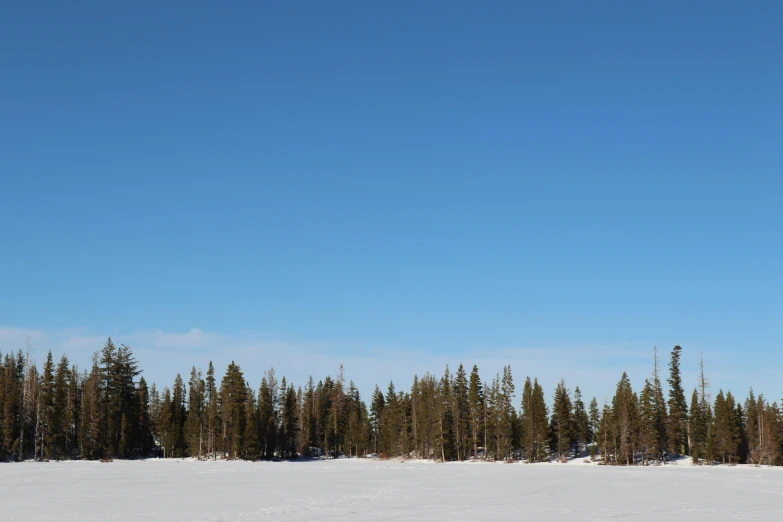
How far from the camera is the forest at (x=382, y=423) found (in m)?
111

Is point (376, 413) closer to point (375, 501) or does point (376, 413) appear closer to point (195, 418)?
point (195, 418)

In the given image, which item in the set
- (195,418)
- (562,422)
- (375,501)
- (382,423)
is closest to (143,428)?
(195,418)

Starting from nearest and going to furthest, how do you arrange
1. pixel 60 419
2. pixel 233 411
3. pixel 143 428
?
1. pixel 60 419
2. pixel 233 411
3. pixel 143 428

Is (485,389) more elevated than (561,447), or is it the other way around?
(485,389)

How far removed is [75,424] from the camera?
113812 millimetres

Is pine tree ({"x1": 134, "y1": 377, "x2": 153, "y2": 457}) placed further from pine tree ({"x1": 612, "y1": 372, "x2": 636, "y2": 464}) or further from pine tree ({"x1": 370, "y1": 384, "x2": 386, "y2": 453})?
pine tree ({"x1": 612, "y1": 372, "x2": 636, "y2": 464})

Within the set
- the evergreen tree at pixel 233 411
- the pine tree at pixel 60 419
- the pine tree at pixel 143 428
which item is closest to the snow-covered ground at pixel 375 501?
the pine tree at pixel 60 419

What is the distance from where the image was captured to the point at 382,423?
147500 mm

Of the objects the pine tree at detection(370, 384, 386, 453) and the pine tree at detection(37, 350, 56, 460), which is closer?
the pine tree at detection(37, 350, 56, 460)

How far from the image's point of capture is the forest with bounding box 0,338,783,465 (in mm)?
111312

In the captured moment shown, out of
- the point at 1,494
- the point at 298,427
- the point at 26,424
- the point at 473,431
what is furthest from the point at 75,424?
the point at 1,494

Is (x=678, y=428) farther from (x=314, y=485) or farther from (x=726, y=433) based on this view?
(x=314, y=485)

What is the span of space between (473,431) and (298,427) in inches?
1571

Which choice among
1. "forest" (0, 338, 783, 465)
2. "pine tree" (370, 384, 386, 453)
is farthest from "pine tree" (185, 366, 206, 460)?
"pine tree" (370, 384, 386, 453)
